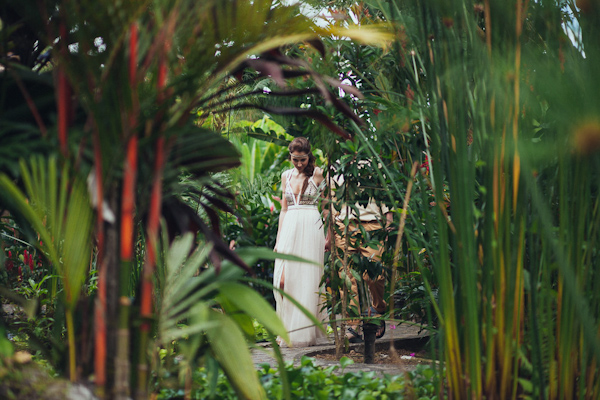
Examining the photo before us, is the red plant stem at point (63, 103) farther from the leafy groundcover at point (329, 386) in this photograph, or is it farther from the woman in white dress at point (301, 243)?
the woman in white dress at point (301, 243)

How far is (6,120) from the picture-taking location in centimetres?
133

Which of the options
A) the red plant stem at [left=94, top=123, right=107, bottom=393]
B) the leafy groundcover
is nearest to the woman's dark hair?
the leafy groundcover

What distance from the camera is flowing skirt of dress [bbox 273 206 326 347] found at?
481cm

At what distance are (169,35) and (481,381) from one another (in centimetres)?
98

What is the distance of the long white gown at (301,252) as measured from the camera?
15.8 ft

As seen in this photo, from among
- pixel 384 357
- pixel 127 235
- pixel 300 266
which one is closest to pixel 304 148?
pixel 300 266

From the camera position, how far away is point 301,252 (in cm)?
489

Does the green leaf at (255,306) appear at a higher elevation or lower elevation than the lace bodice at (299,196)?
lower

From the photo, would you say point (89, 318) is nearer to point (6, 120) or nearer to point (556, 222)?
point (6, 120)

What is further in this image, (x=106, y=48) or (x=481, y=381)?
(x=481, y=381)

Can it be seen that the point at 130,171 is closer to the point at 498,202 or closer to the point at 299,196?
the point at 498,202

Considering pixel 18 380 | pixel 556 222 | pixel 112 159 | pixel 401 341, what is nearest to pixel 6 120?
pixel 112 159

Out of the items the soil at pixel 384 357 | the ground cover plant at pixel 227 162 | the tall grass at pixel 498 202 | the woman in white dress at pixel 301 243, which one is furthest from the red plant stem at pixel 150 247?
the woman in white dress at pixel 301 243

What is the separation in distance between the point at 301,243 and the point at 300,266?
0.19 m
